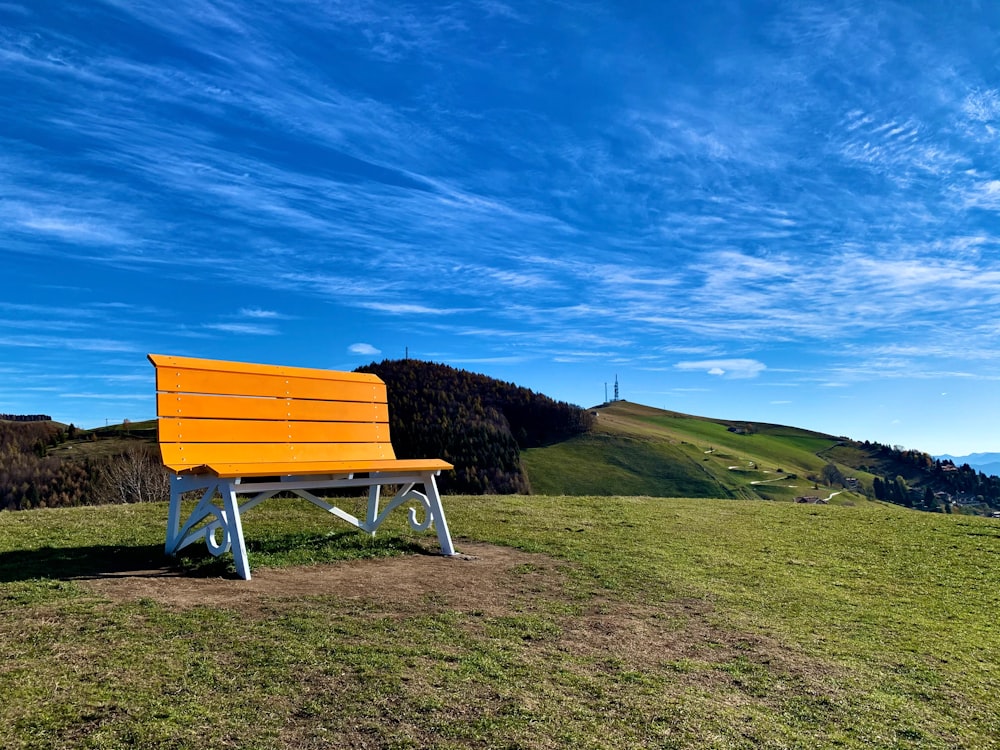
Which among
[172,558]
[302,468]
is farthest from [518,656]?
[172,558]

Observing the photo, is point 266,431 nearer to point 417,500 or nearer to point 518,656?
point 417,500

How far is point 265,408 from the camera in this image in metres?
7.46

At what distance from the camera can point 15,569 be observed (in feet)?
20.1

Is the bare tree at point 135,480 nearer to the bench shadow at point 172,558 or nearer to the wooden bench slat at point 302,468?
the bench shadow at point 172,558

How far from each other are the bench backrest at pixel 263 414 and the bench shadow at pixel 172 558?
968 mm

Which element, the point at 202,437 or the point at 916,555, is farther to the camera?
the point at 916,555

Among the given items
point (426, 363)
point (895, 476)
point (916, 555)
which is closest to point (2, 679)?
point (916, 555)

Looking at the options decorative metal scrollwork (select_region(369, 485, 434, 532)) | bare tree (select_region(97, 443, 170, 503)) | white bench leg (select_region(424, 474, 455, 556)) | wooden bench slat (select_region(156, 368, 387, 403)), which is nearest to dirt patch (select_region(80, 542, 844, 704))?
white bench leg (select_region(424, 474, 455, 556))

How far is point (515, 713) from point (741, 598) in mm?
3517

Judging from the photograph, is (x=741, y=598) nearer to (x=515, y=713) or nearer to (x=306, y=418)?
(x=515, y=713)

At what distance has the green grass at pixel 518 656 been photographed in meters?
3.20

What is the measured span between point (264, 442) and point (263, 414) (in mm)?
313

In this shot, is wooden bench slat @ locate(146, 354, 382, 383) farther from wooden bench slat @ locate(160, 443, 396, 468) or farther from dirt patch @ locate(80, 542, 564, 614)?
dirt patch @ locate(80, 542, 564, 614)

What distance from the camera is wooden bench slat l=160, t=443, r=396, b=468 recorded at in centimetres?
654
